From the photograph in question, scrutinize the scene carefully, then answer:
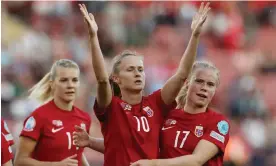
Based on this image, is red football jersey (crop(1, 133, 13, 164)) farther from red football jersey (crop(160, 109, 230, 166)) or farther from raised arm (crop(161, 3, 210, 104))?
raised arm (crop(161, 3, 210, 104))

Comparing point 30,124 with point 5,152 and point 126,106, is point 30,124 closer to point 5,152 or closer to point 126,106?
point 5,152

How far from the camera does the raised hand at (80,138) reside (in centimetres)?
673

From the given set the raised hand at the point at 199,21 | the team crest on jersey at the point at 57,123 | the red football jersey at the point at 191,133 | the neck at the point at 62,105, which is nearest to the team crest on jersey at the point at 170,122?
the red football jersey at the point at 191,133

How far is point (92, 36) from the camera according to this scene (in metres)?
5.93

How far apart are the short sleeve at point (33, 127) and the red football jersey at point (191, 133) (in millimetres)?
1298

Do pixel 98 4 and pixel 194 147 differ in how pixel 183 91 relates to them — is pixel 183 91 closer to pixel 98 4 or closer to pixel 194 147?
pixel 194 147

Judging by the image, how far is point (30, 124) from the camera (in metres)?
7.07

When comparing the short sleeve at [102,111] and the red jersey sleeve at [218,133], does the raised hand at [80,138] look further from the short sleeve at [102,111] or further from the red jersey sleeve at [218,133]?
the red jersey sleeve at [218,133]

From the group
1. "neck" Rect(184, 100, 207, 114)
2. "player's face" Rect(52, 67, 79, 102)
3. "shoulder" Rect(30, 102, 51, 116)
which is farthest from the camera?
"player's face" Rect(52, 67, 79, 102)

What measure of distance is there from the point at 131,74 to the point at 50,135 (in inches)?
50.0

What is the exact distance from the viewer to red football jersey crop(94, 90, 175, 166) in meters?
6.12

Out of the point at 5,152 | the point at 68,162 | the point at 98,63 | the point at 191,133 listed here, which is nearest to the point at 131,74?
the point at 98,63

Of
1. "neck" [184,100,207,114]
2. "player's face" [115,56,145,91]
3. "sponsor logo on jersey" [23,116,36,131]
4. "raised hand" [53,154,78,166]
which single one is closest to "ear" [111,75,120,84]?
"player's face" [115,56,145,91]

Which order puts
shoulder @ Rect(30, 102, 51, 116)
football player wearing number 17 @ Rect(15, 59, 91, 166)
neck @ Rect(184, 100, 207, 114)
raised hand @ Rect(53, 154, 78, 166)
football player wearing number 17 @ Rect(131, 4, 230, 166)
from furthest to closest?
shoulder @ Rect(30, 102, 51, 116)
football player wearing number 17 @ Rect(15, 59, 91, 166)
raised hand @ Rect(53, 154, 78, 166)
neck @ Rect(184, 100, 207, 114)
football player wearing number 17 @ Rect(131, 4, 230, 166)
